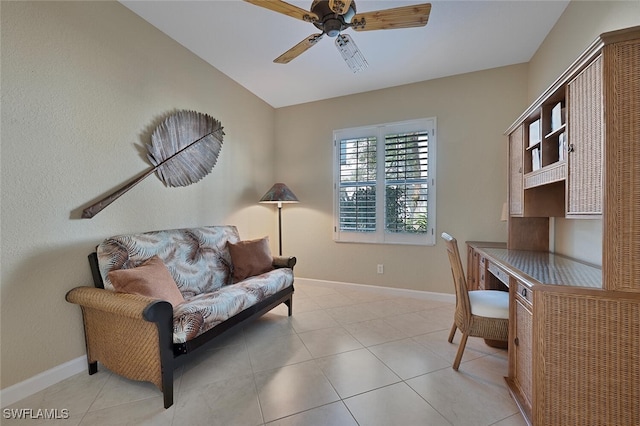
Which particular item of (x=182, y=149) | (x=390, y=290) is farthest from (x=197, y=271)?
(x=390, y=290)

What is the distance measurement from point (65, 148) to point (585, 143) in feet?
10.2

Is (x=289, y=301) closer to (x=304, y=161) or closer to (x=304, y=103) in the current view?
(x=304, y=161)

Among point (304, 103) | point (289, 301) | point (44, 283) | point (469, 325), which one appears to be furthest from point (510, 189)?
point (44, 283)

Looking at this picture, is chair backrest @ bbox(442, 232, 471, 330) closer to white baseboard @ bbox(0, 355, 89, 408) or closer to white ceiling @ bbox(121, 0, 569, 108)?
white ceiling @ bbox(121, 0, 569, 108)

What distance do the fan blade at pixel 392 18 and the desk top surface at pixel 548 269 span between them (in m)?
1.65

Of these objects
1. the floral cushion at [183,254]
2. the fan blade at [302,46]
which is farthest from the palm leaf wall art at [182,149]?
the fan blade at [302,46]

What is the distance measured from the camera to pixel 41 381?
63.4 inches

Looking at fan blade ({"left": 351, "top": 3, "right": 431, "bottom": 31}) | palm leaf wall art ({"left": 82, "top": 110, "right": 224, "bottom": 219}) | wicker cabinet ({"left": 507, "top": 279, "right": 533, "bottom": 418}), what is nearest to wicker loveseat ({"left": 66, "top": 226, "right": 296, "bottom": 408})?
palm leaf wall art ({"left": 82, "top": 110, "right": 224, "bottom": 219})

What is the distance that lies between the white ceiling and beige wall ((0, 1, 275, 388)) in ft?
1.33

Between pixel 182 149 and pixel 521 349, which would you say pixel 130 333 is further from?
pixel 521 349

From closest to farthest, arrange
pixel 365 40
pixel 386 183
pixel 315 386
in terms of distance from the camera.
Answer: pixel 315 386, pixel 365 40, pixel 386 183

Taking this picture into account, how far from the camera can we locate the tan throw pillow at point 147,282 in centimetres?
164

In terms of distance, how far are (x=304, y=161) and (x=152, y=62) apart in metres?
2.17

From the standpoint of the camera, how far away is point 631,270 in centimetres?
109
